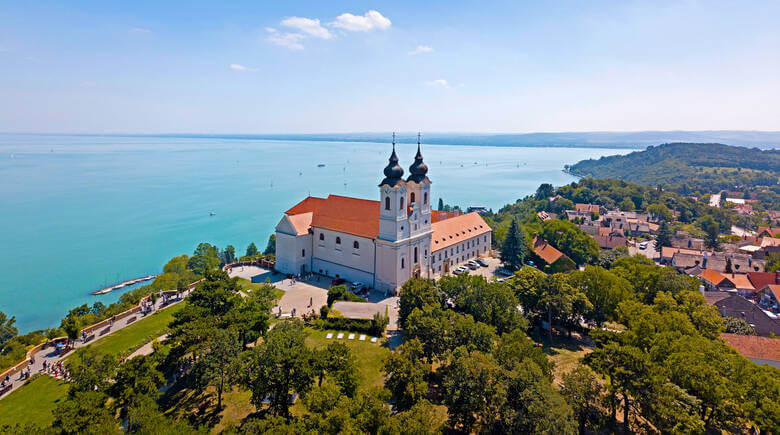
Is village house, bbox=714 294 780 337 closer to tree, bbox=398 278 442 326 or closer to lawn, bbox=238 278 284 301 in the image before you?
→ tree, bbox=398 278 442 326

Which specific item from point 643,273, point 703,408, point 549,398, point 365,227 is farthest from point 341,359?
point 643,273

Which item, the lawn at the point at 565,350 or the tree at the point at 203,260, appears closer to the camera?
the lawn at the point at 565,350

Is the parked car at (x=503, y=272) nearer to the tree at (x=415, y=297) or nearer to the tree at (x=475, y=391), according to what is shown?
the tree at (x=415, y=297)

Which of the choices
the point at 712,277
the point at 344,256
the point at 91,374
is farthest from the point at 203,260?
the point at 712,277

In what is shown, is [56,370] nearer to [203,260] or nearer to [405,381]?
[405,381]

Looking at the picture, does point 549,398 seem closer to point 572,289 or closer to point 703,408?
point 703,408

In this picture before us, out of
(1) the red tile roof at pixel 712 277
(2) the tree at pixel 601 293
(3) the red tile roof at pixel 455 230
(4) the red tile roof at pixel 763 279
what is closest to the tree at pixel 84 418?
(2) the tree at pixel 601 293

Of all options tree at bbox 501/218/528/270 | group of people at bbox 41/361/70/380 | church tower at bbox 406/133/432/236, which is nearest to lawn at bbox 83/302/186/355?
group of people at bbox 41/361/70/380
